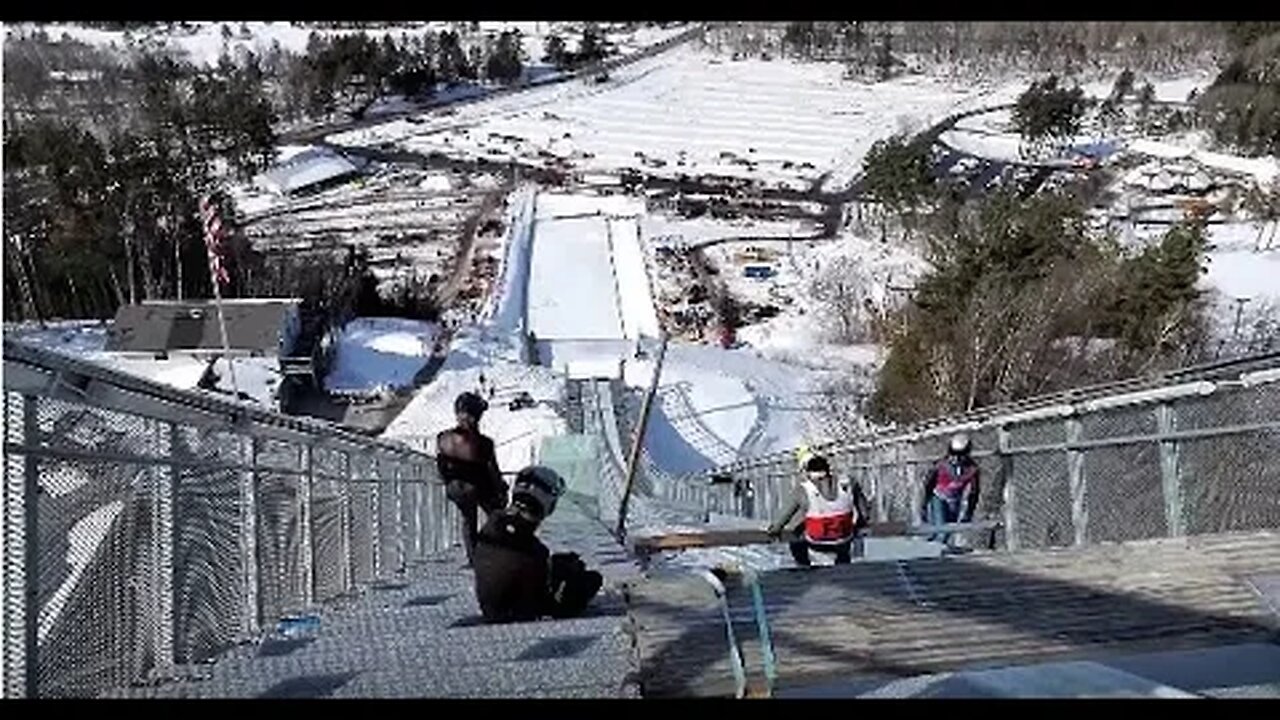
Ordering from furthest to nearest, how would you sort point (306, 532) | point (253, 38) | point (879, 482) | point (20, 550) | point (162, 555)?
point (253, 38) → point (879, 482) → point (306, 532) → point (162, 555) → point (20, 550)

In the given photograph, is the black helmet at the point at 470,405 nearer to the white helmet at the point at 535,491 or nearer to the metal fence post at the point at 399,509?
the white helmet at the point at 535,491

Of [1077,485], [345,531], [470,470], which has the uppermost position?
[470,470]

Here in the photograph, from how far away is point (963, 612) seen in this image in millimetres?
5648

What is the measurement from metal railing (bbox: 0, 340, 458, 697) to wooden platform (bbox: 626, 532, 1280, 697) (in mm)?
1790

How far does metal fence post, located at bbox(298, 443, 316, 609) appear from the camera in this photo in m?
7.50

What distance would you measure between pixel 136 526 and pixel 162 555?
189mm

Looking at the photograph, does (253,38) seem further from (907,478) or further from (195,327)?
(907,478)

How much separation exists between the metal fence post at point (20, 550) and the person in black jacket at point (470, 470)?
424 centimetres

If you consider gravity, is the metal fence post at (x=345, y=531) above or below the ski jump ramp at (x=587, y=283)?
above

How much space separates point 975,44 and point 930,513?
3548 inches

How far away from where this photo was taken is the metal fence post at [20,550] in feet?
12.3

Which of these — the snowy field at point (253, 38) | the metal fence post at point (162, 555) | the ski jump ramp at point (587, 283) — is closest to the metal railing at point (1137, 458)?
the metal fence post at point (162, 555)

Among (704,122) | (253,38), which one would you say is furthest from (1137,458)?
(253,38)
